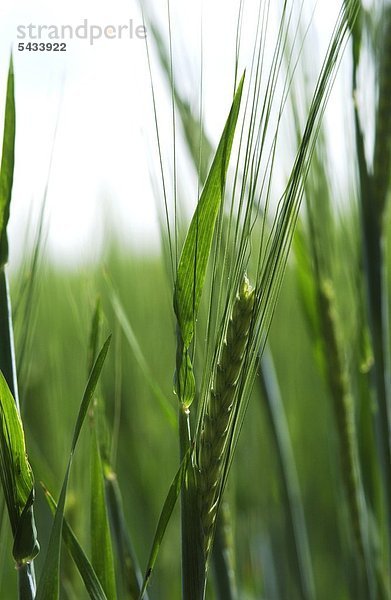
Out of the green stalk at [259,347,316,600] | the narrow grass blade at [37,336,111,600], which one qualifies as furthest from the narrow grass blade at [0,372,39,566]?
the green stalk at [259,347,316,600]

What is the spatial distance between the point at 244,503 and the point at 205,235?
607mm

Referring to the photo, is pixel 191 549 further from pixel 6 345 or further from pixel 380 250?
pixel 380 250

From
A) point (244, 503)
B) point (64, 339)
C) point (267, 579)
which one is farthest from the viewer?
point (64, 339)

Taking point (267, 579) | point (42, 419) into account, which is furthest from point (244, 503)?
point (42, 419)

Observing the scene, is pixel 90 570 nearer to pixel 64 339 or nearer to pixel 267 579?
pixel 267 579

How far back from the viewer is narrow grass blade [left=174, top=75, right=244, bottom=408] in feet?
0.87

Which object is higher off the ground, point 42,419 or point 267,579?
point 42,419

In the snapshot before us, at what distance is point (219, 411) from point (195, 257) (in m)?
0.06

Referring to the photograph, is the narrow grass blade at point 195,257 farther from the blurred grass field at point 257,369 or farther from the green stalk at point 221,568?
the green stalk at point 221,568

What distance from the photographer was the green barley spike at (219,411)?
265 mm

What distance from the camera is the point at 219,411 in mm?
266

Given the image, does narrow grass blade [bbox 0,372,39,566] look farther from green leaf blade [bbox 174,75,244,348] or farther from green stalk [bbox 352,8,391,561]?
green stalk [bbox 352,8,391,561]

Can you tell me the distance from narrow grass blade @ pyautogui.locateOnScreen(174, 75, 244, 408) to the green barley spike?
11 mm

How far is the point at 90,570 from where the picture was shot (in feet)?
0.92
